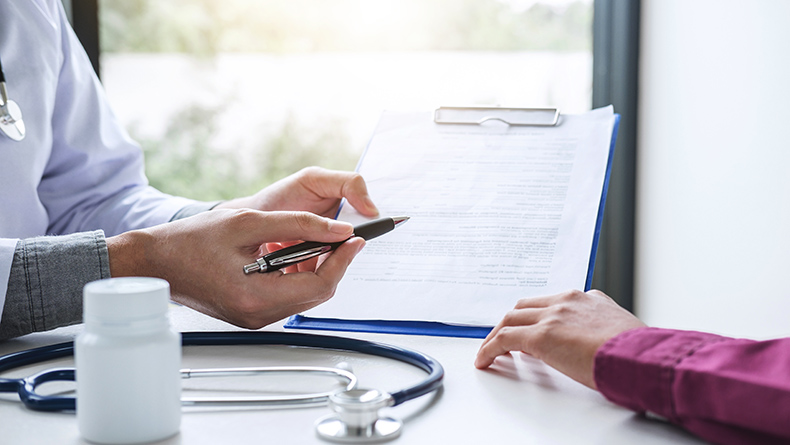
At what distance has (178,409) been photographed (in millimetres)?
427

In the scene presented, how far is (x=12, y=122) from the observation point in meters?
0.88

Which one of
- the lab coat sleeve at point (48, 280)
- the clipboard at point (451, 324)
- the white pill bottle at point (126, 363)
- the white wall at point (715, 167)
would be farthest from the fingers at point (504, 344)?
the white wall at point (715, 167)

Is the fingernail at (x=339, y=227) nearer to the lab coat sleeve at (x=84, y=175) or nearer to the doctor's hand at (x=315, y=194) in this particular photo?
the doctor's hand at (x=315, y=194)

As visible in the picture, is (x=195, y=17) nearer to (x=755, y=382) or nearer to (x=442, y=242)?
(x=442, y=242)

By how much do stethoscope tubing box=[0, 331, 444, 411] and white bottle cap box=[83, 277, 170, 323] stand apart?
116mm

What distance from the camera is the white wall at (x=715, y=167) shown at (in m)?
1.08

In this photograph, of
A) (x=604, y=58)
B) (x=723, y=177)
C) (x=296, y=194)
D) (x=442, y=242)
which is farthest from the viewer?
(x=604, y=58)

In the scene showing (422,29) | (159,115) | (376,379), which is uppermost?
(422,29)

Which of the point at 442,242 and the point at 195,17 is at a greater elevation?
the point at 195,17

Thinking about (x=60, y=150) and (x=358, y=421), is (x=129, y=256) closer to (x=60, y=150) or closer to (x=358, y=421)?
(x=358, y=421)

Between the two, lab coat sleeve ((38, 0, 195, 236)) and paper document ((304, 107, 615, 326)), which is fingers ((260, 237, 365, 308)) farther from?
lab coat sleeve ((38, 0, 195, 236))

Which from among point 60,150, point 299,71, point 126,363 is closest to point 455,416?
point 126,363

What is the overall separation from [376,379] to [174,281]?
256 millimetres

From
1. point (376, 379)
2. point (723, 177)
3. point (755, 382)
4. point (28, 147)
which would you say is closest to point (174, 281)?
point (376, 379)
